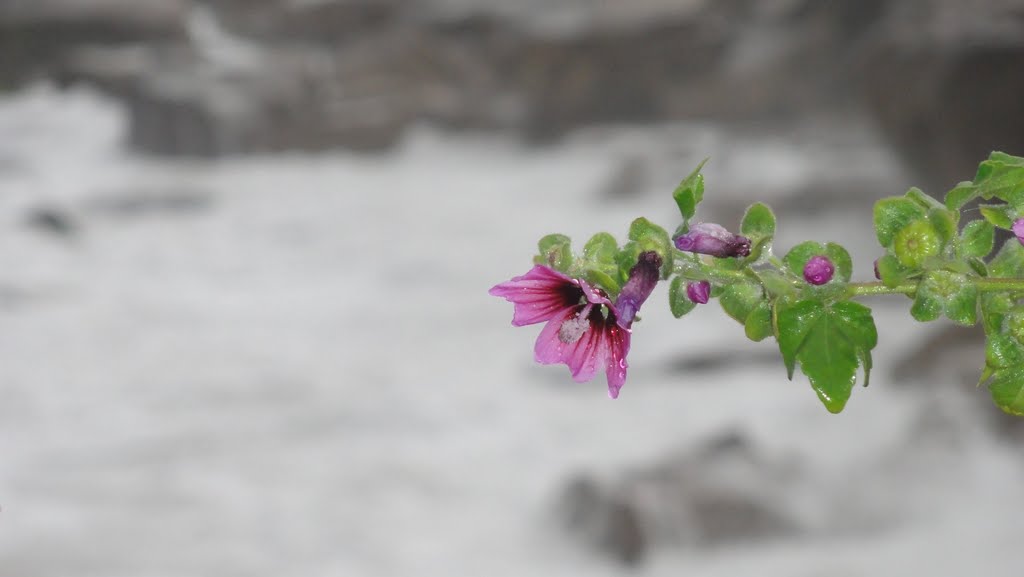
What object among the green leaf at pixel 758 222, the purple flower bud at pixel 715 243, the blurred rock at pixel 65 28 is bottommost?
the purple flower bud at pixel 715 243

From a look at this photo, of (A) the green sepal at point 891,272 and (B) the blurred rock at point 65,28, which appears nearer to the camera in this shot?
(A) the green sepal at point 891,272

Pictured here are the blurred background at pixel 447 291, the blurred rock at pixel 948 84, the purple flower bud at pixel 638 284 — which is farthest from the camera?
the blurred rock at pixel 948 84

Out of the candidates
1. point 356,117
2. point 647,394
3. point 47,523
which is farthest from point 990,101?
point 356,117

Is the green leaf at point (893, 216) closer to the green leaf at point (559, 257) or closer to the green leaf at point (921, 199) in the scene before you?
the green leaf at point (921, 199)

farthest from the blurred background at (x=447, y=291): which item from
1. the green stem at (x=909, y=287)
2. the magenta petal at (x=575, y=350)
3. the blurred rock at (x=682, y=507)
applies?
the green stem at (x=909, y=287)

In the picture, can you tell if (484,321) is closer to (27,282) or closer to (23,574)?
(27,282)

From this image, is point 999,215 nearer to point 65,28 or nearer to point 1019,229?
point 1019,229

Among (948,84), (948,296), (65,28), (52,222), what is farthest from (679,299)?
(65,28)

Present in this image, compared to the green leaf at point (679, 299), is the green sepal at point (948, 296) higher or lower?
lower
